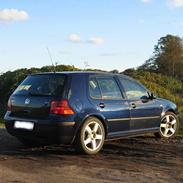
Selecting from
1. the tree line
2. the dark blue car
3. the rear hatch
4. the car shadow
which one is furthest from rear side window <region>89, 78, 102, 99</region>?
the tree line

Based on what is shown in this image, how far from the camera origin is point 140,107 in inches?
420

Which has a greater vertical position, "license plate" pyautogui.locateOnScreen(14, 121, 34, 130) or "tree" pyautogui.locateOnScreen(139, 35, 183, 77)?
Answer: "tree" pyautogui.locateOnScreen(139, 35, 183, 77)

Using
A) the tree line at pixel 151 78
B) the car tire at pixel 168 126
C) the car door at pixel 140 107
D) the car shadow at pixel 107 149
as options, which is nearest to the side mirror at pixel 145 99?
the car door at pixel 140 107

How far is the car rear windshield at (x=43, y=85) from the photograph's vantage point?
31.0ft

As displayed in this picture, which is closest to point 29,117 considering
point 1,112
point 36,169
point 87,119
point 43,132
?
point 43,132

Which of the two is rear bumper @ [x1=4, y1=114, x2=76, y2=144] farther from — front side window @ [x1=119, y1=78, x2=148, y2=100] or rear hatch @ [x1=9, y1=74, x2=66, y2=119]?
front side window @ [x1=119, y1=78, x2=148, y2=100]

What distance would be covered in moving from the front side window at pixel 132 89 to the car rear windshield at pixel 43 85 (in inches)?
62.2

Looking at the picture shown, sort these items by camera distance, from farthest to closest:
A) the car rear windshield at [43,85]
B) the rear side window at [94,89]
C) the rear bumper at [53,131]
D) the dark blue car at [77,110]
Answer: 1. the rear side window at [94,89]
2. the car rear windshield at [43,85]
3. the dark blue car at [77,110]
4. the rear bumper at [53,131]

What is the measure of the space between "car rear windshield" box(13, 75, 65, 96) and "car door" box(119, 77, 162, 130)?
1597 mm

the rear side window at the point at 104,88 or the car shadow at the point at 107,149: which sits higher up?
the rear side window at the point at 104,88

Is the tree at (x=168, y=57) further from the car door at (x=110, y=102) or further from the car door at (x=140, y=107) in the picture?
the car door at (x=110, y=102)

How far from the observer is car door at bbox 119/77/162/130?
1047cm

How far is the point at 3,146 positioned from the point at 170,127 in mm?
3822

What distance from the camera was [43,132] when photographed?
9195 mm
